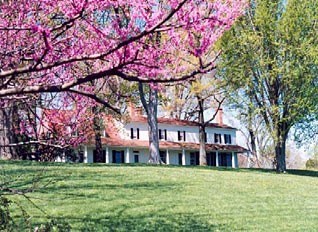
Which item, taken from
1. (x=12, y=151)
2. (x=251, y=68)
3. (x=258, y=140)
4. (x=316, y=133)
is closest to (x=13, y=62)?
(x=12, y=151)

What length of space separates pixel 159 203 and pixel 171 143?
26774mm

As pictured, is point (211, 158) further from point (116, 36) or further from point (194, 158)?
point (116, 36)

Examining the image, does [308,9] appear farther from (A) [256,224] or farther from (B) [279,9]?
(A) [256,224]

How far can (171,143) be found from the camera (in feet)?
113

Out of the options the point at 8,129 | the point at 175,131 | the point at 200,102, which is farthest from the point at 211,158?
the point at 8,129

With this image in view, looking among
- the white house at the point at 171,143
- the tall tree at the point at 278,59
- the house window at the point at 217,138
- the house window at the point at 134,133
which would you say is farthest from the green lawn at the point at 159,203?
the house window at the point at 217,138

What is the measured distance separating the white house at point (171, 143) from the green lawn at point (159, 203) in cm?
1760

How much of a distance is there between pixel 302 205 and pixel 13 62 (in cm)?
747

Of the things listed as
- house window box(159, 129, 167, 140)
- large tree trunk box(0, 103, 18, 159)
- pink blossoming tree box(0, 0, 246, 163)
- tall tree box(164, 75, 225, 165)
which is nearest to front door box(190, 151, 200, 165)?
tall tree box(164, 75, 225, 165)

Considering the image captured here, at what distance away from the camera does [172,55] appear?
3.09 metres

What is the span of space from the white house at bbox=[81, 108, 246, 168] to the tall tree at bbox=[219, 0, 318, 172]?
398 inches

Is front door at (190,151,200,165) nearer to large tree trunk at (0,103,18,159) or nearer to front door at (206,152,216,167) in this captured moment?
front door at (206,152,216,167)

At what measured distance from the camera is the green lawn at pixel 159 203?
6441 mm

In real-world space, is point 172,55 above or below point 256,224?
above
